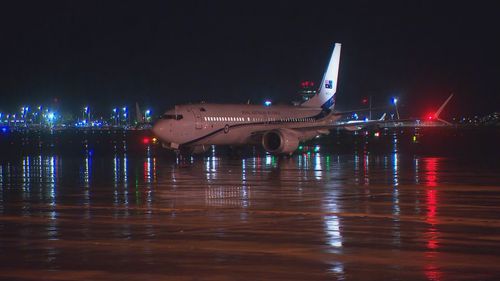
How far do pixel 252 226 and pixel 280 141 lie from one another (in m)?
27.4

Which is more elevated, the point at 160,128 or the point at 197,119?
the point at 197,119

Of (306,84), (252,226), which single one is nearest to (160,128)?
(252,226)

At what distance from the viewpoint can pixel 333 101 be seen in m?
51.9

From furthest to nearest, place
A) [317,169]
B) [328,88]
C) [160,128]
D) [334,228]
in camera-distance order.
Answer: [328,88] < [160,128] < [317,169] < [334,228]

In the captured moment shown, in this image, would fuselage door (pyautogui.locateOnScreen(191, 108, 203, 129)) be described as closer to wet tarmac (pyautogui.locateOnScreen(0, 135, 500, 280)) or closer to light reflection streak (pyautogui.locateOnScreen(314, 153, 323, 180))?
light reflection streak (pyautogui.locateOnScreen(314, 153, 323, 180))

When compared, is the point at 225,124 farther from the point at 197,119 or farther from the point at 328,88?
the point at 328,88

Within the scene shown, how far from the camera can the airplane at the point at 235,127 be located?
4162 cm

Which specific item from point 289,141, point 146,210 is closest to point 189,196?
point 146,210

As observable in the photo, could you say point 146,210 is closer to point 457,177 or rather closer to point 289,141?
point 457,177

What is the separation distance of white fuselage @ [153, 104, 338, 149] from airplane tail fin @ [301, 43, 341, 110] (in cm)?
278

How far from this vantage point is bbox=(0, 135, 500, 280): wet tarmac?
10625 mm

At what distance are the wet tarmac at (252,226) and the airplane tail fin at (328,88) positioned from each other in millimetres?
22786

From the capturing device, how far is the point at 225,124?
43.6 m

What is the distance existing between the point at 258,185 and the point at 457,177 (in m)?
6.73
